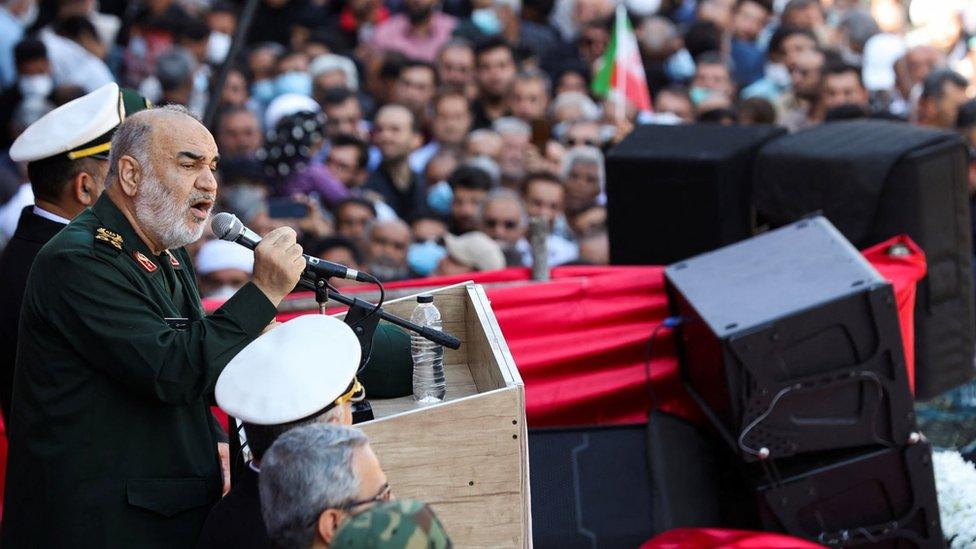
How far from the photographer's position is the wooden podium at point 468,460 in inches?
133

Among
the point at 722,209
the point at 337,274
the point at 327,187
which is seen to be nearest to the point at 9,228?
the point at 327,187

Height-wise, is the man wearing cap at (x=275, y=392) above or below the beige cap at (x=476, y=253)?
above

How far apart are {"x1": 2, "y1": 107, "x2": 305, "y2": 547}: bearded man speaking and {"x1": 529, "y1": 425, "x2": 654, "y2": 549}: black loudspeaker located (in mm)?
1640

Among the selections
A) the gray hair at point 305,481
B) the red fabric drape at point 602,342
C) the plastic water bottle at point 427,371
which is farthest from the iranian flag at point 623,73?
the gray hair at point 305,481

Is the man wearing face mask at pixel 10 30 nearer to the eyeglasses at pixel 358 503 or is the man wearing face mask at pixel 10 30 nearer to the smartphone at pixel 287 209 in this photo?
the smartphone at pixel 287 209

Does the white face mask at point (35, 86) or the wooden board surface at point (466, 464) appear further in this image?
the white face mask at point (35, 86)

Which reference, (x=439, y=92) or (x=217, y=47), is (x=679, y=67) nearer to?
(x=439, y=92)

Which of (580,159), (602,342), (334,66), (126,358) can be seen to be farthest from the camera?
(334,66)

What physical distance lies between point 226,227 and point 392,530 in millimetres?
1159

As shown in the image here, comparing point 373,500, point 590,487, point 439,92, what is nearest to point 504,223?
point 439,92

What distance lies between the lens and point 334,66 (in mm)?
10242

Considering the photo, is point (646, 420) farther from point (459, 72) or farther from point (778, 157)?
point (459, 72)

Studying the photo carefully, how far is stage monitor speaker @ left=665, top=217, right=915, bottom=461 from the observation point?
15.7ft

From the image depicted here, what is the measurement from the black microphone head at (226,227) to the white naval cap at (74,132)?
3.00 feet
